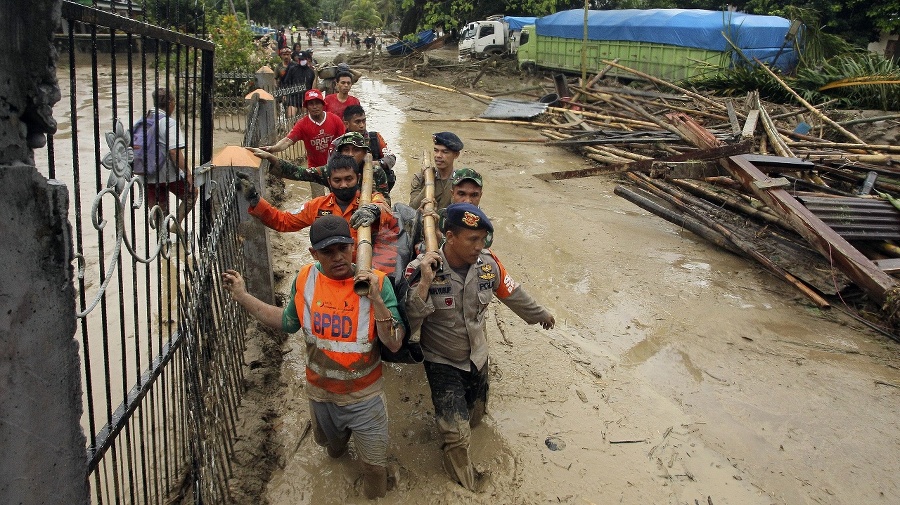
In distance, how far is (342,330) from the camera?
2.86 m

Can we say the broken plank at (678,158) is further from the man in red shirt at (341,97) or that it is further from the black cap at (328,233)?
the black cap at (328,233)

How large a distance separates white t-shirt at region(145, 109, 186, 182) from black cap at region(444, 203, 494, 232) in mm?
1337

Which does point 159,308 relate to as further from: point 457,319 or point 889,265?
point 889,265

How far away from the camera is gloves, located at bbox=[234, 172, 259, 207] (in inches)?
142

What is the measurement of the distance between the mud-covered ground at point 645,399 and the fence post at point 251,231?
503 millimetres

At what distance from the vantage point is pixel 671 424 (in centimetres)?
396

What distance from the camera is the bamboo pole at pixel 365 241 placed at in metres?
2.63

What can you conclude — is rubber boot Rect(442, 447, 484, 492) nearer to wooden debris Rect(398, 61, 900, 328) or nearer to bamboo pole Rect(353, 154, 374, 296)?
bamboo pole Rect(353, 154, 374, 296)

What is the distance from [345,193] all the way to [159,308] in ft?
5.62

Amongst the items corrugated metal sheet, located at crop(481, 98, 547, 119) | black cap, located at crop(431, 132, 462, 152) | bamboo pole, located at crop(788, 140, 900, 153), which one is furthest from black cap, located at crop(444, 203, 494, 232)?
corrugated metal sheet, located at crop(481, 98, 547, 119)

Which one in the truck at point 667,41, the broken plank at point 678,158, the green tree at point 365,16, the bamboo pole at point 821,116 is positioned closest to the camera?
the broken plank at point 678,158

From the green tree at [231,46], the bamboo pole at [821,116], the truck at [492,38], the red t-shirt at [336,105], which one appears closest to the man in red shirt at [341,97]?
the red t-shirt at [336,105]

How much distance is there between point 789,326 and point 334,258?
4.48 m

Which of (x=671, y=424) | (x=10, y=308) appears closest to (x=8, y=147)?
(x=10, y=308)
